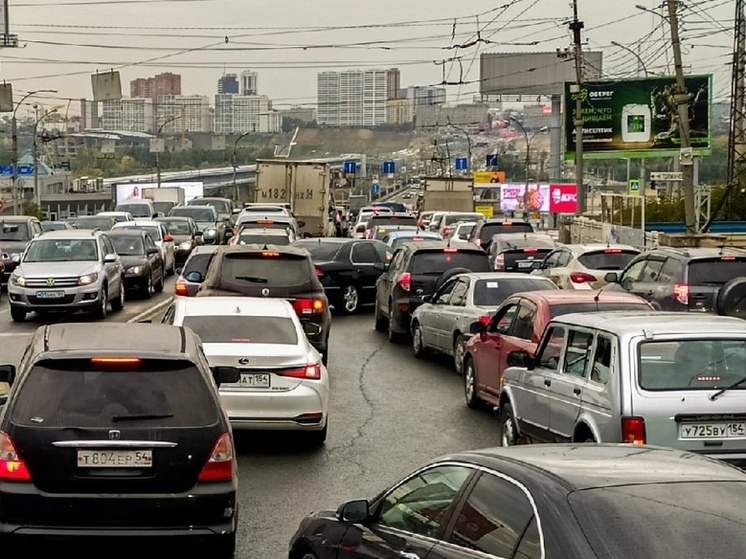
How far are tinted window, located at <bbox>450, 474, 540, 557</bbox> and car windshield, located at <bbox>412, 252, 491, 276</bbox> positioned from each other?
715 inches

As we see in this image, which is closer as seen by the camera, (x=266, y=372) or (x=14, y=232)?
(x=266, y=372)

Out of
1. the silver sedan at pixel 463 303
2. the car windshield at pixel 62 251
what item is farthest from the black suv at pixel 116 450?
the car windshield at pixel 62 251

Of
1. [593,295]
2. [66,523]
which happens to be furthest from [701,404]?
[593,295]

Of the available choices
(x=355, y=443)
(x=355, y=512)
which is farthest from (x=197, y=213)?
(x=355, y=512)

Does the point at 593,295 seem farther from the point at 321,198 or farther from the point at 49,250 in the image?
the point at 321,198

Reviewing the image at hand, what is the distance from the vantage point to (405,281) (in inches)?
928

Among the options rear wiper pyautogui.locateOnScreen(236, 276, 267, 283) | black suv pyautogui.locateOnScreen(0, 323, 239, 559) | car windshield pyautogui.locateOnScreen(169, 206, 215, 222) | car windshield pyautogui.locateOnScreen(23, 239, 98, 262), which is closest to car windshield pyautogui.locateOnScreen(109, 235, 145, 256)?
car windshield pyautogui.locateOnScreen(23, 239, 98, 262)

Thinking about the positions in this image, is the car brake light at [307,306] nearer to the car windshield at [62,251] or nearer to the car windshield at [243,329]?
the car windshield at [243,329]

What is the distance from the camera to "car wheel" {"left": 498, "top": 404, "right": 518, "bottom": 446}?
1198 cm

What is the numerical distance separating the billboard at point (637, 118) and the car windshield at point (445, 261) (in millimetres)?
40241

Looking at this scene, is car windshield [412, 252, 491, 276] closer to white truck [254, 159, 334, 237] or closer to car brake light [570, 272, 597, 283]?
car brake light [570, 272, 597, 283]

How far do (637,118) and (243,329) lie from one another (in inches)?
2118

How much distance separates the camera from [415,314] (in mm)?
21594

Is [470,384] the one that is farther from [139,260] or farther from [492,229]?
[492,229]
